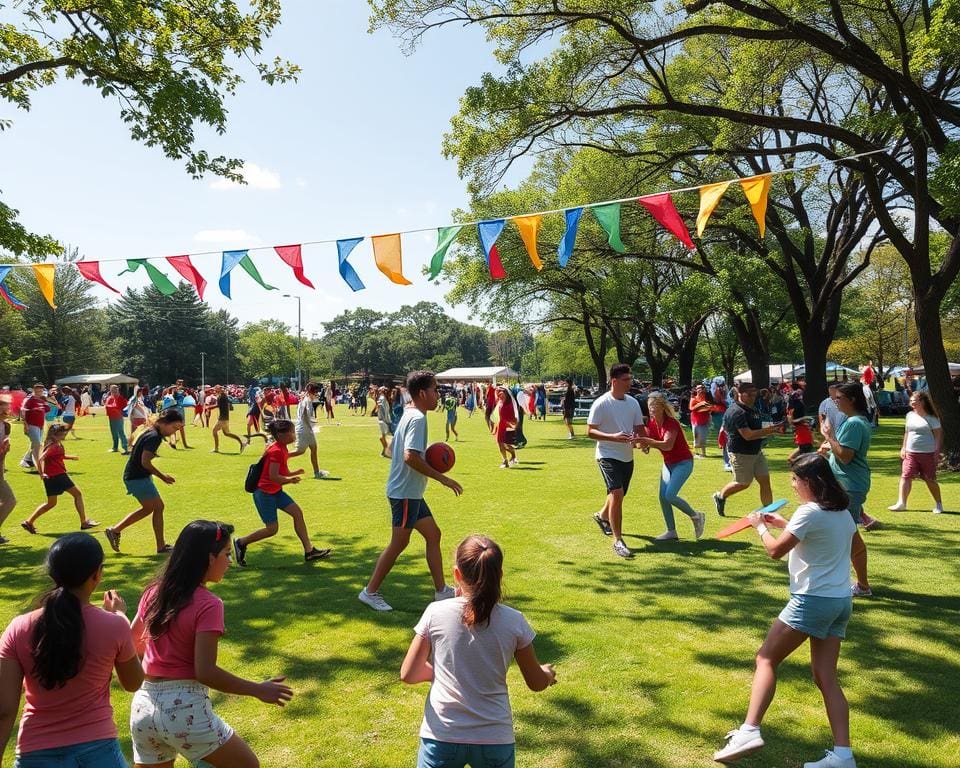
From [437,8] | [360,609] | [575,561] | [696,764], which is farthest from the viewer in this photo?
[437,8]

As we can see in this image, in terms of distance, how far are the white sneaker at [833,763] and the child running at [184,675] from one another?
7.99ft

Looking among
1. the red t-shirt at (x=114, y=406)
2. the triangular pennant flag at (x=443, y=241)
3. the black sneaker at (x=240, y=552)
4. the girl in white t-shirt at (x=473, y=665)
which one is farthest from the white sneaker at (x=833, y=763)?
the red t-shirt at (x=114, y=406)

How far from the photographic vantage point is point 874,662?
4.55 meters

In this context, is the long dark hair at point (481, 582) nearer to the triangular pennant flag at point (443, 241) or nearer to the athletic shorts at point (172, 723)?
the athletic shorts at point (172, 723)

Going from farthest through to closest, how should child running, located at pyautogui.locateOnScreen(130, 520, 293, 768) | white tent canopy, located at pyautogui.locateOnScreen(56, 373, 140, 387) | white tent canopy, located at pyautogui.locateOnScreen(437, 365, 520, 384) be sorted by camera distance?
white tent canopy, located at pyautogui.locateOnScreen(437, 365, 520, 384) → white tent canopy, located at pyautogui.locateOnScreen(56, 373, 140, 387) → child running, located at pyautogui.locateOnScreen(130, 520, 293, 768)

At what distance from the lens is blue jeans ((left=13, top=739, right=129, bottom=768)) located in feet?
7.59

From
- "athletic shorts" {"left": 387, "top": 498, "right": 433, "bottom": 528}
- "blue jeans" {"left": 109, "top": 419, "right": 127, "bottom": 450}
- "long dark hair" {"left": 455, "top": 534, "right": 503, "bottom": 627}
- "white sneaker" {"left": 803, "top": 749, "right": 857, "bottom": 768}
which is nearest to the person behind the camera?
"long dark hair" {"left": 455, "top": 534, "right": 503, "bottom": 627}

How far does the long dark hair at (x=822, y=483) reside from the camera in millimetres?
3412

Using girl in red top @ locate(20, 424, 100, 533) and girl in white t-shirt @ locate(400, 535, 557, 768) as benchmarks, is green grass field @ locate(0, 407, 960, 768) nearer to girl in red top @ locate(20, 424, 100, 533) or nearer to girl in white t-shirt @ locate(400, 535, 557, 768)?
girl in red top @ locate(20, 424, 100, 533)

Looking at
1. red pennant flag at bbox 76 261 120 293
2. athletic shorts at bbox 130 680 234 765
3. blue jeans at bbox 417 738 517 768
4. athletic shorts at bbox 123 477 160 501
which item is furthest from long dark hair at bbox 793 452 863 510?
red pennant flag at bbox 76 261 120 293

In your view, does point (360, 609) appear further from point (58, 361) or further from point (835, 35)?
point (58, 361)

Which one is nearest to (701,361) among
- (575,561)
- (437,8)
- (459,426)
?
(459,426)

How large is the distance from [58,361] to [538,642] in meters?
70.2

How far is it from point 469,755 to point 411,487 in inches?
132
